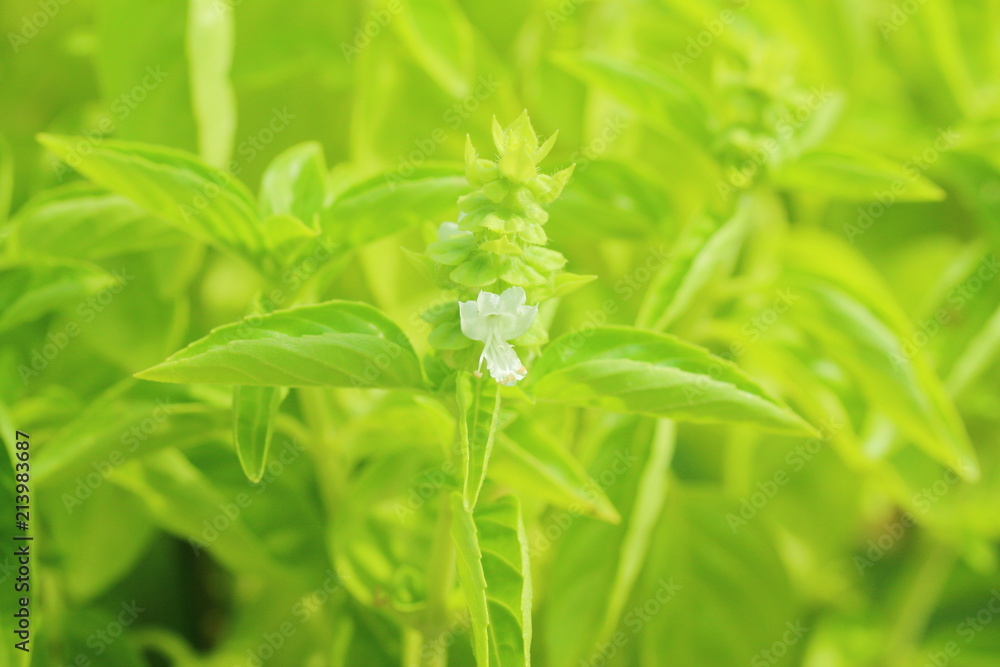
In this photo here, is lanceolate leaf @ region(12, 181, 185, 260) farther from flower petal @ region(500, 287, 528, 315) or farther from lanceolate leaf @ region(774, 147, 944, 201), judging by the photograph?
lanceolate leaf @ region(774, 147, 944, 201)

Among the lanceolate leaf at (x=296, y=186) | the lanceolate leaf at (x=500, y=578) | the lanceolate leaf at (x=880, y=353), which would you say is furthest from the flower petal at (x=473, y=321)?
the lanceolate leaf at (x=880, y=353)

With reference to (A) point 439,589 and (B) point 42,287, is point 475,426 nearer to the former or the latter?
(A) point 439,589

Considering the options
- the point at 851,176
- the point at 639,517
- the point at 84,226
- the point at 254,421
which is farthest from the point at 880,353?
the point at 84,226

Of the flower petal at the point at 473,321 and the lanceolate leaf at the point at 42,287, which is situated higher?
the flower petal at the point at 473,321

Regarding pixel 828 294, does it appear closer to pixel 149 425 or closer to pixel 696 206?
pixel 696 206

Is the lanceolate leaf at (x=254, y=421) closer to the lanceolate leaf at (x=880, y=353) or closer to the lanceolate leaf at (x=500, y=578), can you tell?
the lanceolate leaf at (x=500, y=578)

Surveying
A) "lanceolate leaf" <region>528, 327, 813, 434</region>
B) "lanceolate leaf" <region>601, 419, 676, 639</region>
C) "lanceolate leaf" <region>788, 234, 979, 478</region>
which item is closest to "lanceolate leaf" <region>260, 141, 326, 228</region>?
"lanceolate leaf" <region>528, 327, 813, 434</region>

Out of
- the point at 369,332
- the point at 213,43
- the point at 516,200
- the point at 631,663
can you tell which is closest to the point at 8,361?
the point at 213,43
